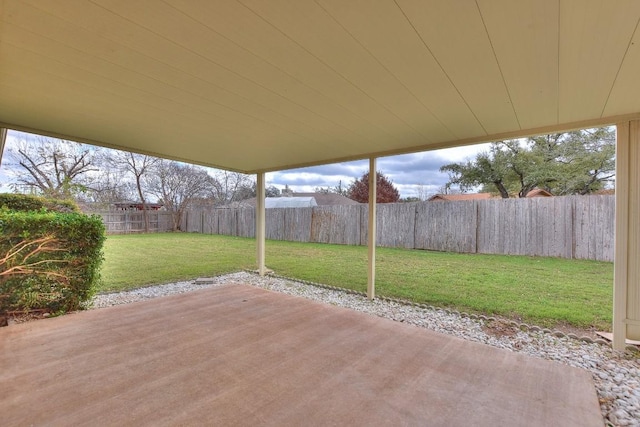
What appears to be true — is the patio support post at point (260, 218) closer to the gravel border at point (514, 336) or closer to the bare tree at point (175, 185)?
the gravel border at point (514, 336)

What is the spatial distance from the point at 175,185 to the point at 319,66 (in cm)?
1474

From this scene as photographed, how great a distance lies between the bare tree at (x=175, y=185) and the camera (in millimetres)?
13930

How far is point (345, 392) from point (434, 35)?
6.70 ft

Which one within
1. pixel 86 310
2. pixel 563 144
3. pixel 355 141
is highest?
pixel 563 144

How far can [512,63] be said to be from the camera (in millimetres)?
1611

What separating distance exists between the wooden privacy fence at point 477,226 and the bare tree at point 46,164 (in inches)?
251

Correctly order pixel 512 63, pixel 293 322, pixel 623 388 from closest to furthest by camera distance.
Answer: pixel 512 63 < pixel 623 388 < pixel 293 322

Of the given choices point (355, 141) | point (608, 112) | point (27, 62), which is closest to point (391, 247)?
point (355, 141)

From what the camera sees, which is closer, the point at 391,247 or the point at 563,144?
the point at 391,247

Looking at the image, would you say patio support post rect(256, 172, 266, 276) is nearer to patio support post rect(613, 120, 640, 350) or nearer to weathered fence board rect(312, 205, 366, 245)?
weathered fence board rect(312, 205, 366, 245)

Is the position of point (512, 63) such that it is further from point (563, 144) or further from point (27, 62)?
point (563, 144)

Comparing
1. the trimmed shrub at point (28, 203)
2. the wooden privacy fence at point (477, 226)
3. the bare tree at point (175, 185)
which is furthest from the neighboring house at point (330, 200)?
the trimmed shrub at point (28, 203)

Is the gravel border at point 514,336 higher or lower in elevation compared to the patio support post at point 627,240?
lower

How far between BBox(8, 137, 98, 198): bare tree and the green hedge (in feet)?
19.8
